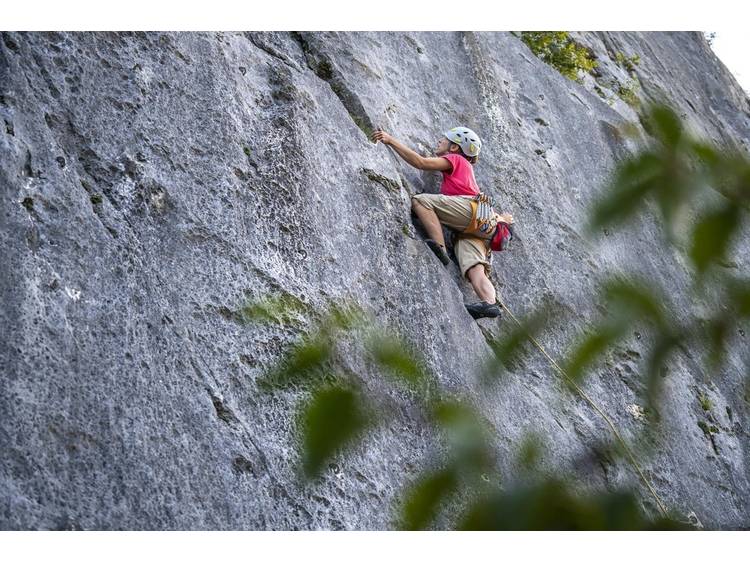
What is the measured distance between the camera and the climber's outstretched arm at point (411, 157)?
7723 mm

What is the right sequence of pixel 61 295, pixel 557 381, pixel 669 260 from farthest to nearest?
1. pixel 669 260
2. pixel 557 381
3. pixel 61 295

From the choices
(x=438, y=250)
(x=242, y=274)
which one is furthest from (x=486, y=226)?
(x=242, y=274)

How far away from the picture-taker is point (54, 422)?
4703 millimetres

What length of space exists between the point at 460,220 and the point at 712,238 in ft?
20.5

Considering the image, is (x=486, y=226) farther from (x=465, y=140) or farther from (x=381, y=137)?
(x=381, y=137)

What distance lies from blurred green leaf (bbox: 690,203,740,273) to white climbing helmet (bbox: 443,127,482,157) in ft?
22.2

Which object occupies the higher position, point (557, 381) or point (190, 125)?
point (190, 125)

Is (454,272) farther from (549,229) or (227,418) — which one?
(227,418)

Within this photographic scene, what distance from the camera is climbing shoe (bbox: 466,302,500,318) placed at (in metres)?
7.59

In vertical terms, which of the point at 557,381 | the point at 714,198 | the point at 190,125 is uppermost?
the point at 714,198

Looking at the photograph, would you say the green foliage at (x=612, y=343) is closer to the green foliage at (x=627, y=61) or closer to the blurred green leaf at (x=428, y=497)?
the blurred green leaf at (x=428, y=497)

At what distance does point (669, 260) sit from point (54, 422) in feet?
22.8

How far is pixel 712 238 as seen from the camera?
165cm

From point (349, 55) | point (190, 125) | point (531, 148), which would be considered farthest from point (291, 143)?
point (531, 148)
